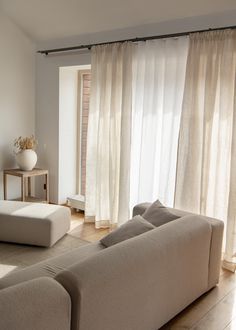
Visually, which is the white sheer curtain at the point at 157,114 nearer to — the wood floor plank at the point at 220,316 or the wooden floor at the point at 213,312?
the wooden floor at the point at 213,312

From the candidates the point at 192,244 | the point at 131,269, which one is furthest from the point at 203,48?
the point at 131,269

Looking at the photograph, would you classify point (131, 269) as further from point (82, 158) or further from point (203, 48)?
point (82, 158)

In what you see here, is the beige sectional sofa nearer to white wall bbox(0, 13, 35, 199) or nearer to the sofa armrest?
the sofa armrest

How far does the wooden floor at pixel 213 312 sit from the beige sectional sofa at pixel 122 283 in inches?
3.0

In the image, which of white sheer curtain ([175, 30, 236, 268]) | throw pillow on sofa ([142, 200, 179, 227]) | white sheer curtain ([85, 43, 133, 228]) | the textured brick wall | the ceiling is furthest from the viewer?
the textured brick wall

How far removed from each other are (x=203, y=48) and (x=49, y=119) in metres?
2.55

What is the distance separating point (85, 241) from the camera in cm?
392

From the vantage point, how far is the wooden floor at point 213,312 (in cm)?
240

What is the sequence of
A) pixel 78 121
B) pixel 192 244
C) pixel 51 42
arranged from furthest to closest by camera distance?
pixel 78 121 → pixel 51 42 → pixel 192 244

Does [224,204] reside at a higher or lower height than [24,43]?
lower

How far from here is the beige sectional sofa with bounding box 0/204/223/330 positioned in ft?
4.83

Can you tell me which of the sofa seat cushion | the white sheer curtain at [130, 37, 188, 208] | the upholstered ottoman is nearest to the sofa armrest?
the sofa seat cushion

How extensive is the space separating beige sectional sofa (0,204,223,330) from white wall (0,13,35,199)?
2703mm

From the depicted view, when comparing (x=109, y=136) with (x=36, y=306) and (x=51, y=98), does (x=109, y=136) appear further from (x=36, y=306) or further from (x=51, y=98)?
(x=36, y=306)
